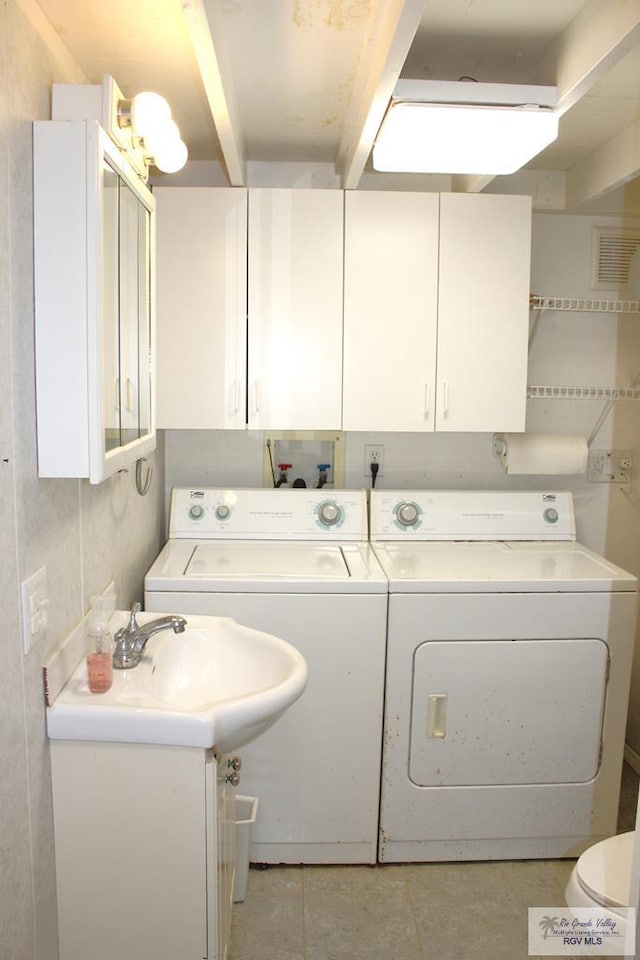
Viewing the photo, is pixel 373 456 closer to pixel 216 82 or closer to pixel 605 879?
pixel 216 82

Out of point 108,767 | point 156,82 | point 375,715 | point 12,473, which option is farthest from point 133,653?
point 156,82

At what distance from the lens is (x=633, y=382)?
9.50ft

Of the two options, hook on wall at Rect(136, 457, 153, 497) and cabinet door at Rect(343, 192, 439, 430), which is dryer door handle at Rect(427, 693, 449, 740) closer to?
cabinet door at Rect(343, 192, 439, 430)

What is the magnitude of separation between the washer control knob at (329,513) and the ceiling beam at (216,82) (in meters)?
1.18

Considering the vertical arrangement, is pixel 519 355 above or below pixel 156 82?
below

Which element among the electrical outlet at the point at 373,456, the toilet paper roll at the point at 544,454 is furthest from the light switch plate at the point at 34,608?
the toilet paper roll at the point at 544,454

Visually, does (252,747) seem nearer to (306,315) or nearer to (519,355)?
(306,315)

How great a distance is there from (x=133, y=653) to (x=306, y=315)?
50.4 inches

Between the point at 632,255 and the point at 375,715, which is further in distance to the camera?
the point at 632,255

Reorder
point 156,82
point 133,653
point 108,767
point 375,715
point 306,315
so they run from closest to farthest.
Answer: point 108,767 → point 133,653 → point 156,82 → point 375,715 → point 306,315

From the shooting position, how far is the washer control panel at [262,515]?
8.54 ft

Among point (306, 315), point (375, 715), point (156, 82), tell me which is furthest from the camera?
point (306, 315)

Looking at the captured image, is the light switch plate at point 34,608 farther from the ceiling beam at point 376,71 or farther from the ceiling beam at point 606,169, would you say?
the ceiling beam at point 606,169

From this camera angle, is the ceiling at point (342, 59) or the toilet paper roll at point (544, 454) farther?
the toilet paper roll at point (544, 454)
